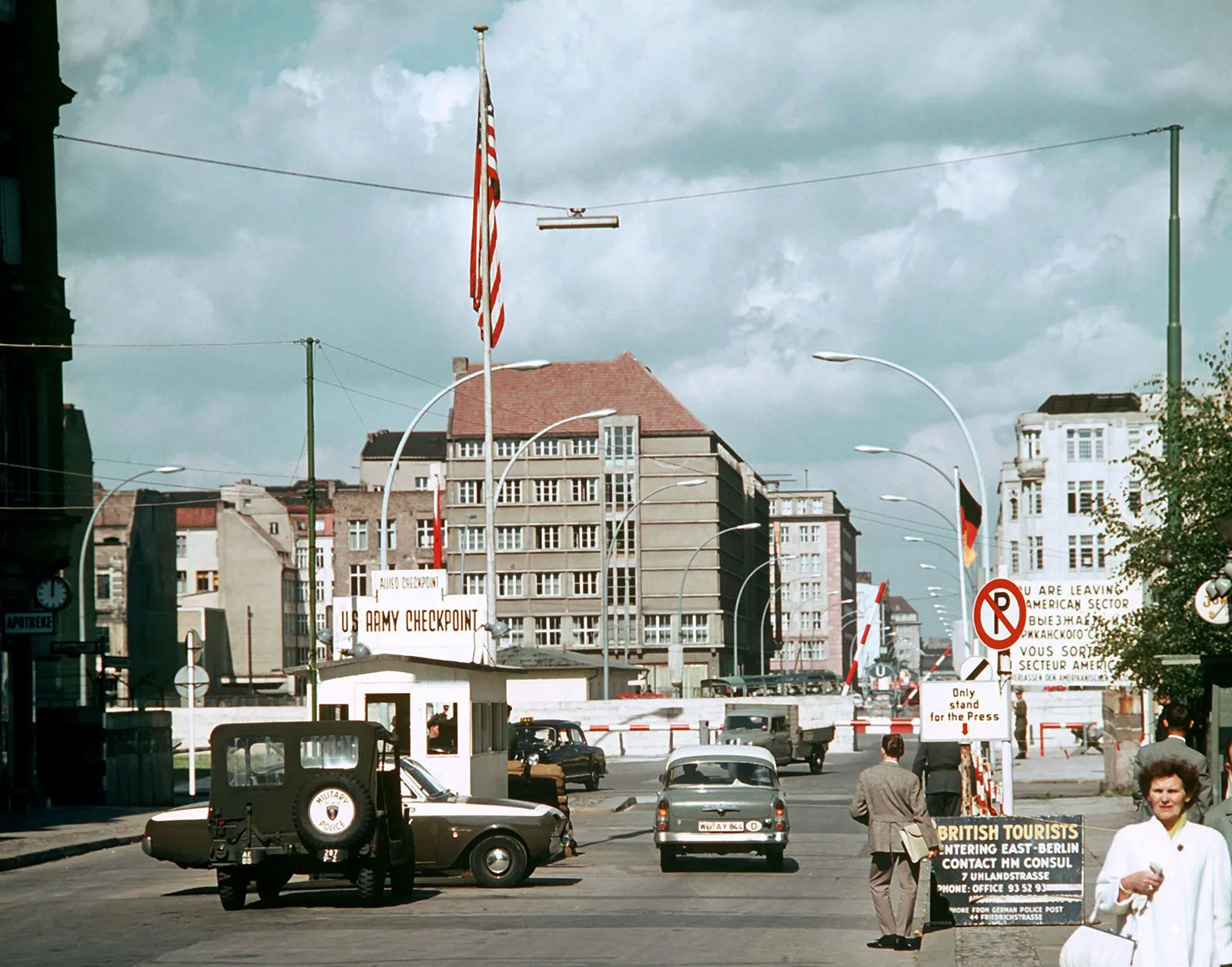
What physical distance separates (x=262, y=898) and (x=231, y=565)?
350 ft

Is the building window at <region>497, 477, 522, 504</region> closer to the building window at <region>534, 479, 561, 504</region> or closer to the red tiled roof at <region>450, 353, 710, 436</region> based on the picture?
the building window at <region>534, 479, 561, 504</region>

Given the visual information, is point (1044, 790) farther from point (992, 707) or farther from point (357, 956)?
point (357, 956)

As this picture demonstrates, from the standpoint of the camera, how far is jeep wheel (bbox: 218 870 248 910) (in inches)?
710

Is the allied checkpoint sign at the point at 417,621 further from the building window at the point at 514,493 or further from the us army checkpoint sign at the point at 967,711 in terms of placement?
the building window at the point at 514,493

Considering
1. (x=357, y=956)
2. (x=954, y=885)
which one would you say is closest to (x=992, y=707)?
(x=954, y=885)

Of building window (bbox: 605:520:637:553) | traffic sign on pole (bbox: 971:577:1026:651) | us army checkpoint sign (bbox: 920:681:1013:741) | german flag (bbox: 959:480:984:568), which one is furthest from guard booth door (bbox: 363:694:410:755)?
building window (bbox: 605:520:637:553)

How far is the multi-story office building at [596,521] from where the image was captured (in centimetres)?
12012

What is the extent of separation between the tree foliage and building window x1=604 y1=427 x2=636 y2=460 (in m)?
95.6

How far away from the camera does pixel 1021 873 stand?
49.9ft

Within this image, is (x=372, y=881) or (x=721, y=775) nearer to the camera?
(x=372, y=881)

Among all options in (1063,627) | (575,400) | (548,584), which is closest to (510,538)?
(548,584)

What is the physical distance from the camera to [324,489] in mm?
162500

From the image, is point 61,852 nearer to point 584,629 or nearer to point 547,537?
point 584,629

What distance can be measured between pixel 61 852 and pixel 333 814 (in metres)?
11.2
